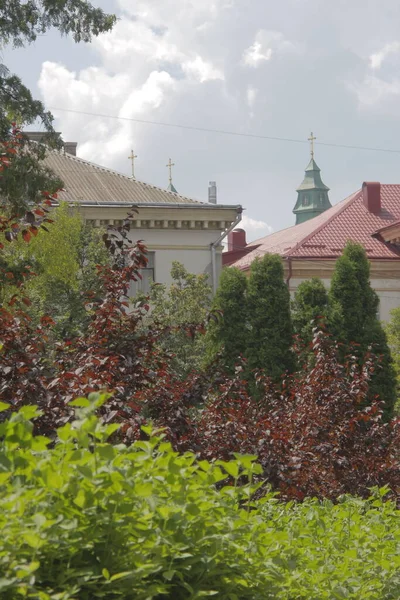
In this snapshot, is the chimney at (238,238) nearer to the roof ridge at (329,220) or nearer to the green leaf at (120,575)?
the roof ridge at (329,220)

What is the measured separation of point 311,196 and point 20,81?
138561 mm

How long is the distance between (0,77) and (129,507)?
806 inches

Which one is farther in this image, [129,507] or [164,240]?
[164,240]

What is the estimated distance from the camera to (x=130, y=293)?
37.0 meters

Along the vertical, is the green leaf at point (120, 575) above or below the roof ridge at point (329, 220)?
below

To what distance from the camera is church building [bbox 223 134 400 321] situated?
42750 mm

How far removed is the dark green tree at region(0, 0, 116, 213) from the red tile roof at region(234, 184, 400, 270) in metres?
21.3

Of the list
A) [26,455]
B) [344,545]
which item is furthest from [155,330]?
[26,455]

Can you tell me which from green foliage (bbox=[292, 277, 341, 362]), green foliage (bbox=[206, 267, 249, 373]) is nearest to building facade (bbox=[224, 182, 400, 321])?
green foliage (bbox=[292, 277, 341, 362])

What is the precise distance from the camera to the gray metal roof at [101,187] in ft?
118

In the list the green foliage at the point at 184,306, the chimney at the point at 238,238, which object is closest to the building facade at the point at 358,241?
the green foliage at the point at 184,306

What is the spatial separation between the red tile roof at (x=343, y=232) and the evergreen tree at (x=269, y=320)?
8.39m

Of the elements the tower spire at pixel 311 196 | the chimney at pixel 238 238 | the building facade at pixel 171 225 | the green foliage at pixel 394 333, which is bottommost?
the green foliage at pixel 394 333

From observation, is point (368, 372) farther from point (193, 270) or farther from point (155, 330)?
point (193, 270)
